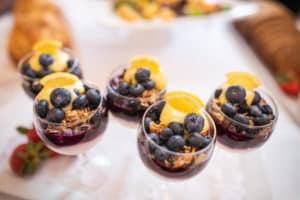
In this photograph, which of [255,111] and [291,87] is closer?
[255,111]

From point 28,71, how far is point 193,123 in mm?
487

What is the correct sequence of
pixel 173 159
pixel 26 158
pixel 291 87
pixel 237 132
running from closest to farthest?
pixel 173 159 < pixel 237 132 < pixel 26 158 < pixel 291 87

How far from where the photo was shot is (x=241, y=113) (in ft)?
2.56

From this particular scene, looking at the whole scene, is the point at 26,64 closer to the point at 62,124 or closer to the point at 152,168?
the point at 62,124

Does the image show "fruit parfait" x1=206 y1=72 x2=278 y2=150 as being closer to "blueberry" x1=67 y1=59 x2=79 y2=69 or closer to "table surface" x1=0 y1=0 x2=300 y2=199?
"table surface" x1=0 y1=0 x2=300 y2=199

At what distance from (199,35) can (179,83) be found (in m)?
0.42

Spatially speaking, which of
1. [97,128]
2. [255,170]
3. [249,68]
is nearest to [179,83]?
[249,68]

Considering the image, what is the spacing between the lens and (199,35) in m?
1.57

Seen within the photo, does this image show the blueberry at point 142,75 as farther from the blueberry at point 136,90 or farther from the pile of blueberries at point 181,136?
the pile of blueberries at point 181,136

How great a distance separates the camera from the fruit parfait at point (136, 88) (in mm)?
806

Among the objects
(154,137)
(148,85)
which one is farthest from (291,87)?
(154,137)

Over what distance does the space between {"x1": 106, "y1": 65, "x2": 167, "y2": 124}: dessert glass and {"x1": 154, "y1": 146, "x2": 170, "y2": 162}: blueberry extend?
0.57 feet

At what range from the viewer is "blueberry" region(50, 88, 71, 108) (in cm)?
71

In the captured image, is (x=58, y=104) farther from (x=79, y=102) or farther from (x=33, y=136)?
(x=33, y=136)
